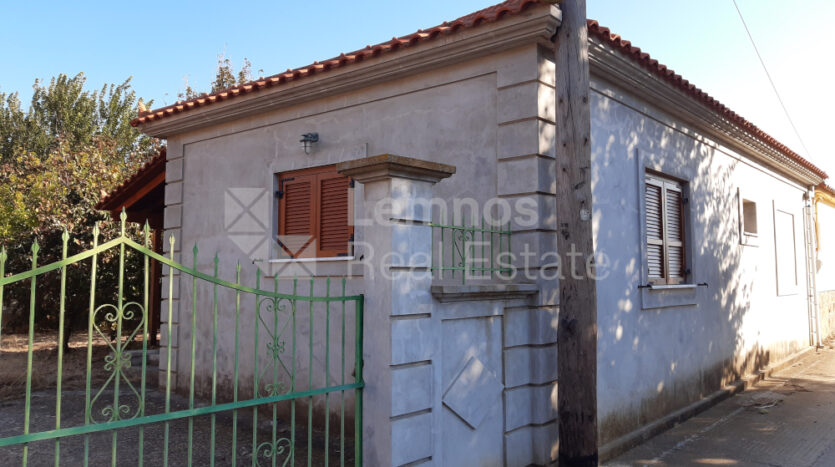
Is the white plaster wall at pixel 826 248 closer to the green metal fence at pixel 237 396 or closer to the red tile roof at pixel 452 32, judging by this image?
the red tile roof at pixel 452 32

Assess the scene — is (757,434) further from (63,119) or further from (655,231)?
(63,119)

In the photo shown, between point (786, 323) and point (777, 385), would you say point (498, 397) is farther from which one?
point (786, 323)

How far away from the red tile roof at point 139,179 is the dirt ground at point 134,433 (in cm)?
295

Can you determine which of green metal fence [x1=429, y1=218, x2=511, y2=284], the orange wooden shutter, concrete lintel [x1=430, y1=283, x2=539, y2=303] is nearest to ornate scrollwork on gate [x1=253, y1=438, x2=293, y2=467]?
concrete lintel [x1=430, y1=283, x2=539, y2=303]

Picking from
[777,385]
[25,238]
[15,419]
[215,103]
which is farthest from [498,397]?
[25,238]

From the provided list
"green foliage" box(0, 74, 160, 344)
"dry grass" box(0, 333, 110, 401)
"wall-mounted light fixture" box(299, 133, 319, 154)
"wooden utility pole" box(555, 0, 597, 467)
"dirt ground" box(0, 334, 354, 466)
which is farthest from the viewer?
"green foliage" box(0, 74, 160, 344)

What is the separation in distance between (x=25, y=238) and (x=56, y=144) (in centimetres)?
1447

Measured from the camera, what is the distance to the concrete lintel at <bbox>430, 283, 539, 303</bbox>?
4.04 meters

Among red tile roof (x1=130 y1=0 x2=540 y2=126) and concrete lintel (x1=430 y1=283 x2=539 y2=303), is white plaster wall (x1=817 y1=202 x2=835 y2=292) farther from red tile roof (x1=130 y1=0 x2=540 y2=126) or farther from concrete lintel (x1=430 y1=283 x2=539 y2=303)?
red tile roof (x1=130 y1=0 x2=540 y2=126)

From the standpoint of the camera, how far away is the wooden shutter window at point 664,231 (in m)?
6.93

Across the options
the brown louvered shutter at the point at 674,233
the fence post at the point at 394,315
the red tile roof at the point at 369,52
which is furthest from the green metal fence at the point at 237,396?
the brown louvered shutter at the point at 674,233

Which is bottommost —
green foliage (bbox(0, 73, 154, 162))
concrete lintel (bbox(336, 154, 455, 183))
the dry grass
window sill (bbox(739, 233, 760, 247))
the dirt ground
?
the dirt ground

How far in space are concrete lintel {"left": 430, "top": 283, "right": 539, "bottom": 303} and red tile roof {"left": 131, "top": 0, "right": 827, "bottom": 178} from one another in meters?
2.31

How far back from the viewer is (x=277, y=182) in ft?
23.8
